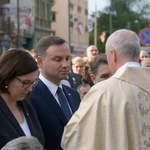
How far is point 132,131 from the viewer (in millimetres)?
4129

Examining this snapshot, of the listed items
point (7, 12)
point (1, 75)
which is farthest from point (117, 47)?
point (7, 12)

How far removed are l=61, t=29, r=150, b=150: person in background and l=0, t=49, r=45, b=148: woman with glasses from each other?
445 mm

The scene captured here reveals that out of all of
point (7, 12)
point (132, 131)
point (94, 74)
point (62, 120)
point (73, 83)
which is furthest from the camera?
point (7, 12)

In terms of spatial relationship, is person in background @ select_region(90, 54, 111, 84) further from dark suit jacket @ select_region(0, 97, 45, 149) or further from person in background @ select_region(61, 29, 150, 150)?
person in background @ select_region(61, 29, 150, 150)

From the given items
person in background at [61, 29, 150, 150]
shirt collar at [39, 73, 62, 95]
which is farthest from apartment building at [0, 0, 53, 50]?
person in background at [61, 29, 150, 150]

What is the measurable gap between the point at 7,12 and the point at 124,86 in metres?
29.6

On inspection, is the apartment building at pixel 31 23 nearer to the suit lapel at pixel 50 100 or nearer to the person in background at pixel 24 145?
the suit lapel at pixel 50 100

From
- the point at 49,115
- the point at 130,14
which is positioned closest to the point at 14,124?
the point at 49,115

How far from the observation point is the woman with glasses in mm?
4406

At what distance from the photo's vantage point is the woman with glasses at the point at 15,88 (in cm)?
441

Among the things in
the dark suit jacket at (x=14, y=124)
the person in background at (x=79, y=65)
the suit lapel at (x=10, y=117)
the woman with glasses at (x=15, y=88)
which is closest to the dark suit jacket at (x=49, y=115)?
the dark suit jacket at (x=14, y=124)

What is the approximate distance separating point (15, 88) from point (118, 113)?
0.89 meters

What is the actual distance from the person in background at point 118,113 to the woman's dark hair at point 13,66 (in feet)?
1.81

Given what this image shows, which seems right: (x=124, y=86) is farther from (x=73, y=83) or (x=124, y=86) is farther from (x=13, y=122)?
(x=73, y=83)
